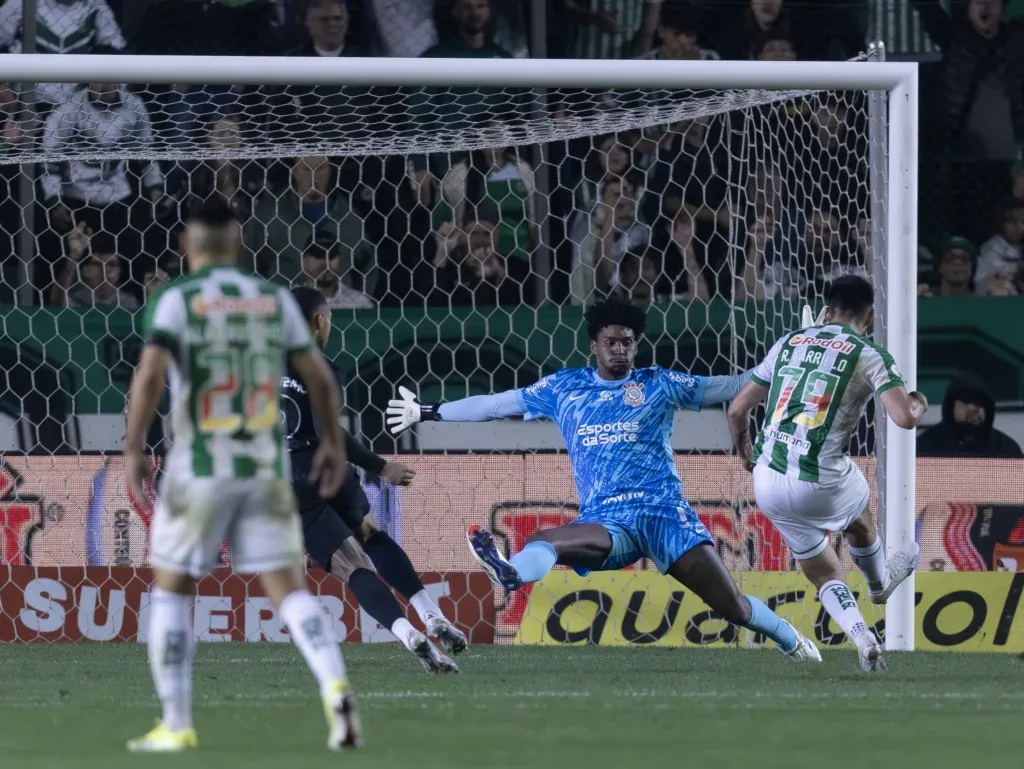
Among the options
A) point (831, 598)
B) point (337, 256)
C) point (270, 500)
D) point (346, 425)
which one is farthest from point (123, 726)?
point (337, 256)

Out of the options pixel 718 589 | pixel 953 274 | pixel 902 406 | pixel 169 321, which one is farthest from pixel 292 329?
pixel 953 274

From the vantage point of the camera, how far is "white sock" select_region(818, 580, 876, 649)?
6.86m

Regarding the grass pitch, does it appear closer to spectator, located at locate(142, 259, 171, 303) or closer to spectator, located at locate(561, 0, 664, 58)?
spectator, located at locate(142, 259, 171, 303)

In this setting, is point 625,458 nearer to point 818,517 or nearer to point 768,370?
point 768,370

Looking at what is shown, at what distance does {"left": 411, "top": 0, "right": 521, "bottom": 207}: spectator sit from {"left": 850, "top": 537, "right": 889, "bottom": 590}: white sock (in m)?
4.75

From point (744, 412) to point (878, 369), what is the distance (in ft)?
2.08

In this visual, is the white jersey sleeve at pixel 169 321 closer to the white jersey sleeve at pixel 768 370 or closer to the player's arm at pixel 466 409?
the player's arm at pixel 466 409

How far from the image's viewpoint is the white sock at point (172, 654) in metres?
4.26

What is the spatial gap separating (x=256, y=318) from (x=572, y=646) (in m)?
4.96

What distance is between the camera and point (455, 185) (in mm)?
11516

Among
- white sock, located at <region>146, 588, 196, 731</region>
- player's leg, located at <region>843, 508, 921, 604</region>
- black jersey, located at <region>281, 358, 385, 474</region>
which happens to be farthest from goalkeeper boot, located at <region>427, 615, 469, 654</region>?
white sock, located at <region>146, 588, 196, 731</region>

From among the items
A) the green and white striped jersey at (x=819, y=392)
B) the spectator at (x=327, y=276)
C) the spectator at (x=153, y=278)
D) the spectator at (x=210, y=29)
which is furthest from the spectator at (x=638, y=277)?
the green and white striped jersey at (x=819, y=392)

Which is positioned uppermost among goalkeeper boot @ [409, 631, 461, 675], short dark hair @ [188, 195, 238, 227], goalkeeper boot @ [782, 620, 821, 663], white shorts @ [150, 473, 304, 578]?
short dark hair @ [188, 195, 238, 227]

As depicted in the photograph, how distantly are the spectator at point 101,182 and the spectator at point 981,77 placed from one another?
5.82 metres
